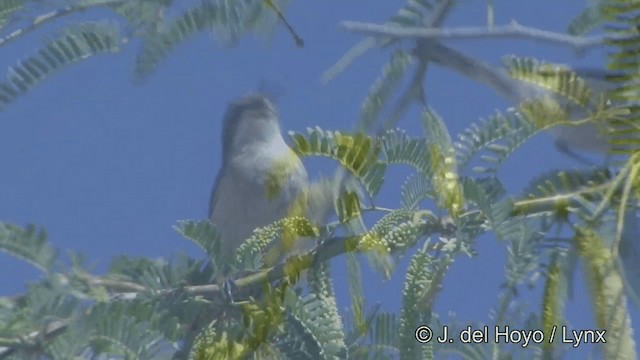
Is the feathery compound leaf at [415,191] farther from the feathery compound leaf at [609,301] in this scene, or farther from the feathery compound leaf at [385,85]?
the feathery compound leaf at [609,301]

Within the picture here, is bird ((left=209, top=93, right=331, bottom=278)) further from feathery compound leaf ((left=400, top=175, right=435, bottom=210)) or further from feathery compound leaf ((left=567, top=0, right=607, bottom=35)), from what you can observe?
feathery compound leaf ((left=400, top=175, right=435, bottom=210))

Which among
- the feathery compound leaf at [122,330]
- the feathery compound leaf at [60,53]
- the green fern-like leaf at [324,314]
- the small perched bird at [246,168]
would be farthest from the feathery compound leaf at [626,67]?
the small perched bird at [246,168]

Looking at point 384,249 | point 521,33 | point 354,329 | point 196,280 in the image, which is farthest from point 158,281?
point 521,33

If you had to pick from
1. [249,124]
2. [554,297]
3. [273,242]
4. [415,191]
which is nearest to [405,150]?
[415,191]

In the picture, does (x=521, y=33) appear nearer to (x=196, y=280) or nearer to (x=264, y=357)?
(x=264, y=357)

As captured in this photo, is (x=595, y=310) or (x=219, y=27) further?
(x=219, y=27)

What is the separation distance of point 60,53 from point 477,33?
1.22 metres

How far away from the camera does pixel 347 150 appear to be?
2.27 meters

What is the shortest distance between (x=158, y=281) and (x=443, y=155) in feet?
2.32

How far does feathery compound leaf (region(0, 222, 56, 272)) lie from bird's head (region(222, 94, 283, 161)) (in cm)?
313

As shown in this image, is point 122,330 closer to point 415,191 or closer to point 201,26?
point 415,191

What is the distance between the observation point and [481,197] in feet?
7.19

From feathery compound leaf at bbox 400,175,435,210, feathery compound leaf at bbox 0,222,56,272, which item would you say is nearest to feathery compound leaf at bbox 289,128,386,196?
feathery compound leaf at bbox 400,175,435,210

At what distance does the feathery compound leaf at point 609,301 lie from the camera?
75.6 inches
